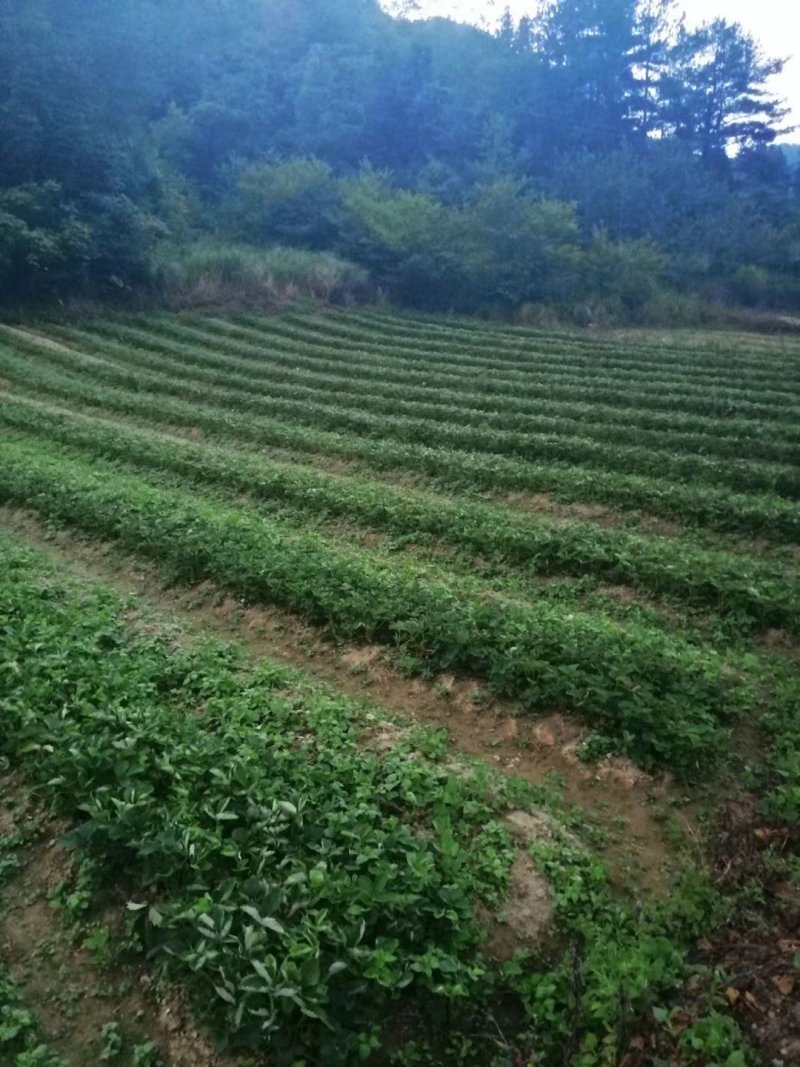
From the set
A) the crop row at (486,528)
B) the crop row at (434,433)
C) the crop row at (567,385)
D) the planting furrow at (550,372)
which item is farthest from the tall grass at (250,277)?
the crop row at (486,528)

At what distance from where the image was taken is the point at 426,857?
5.35 m

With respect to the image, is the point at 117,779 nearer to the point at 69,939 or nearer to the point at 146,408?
the point at 69,939

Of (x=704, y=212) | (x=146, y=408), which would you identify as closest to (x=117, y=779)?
(x=146, y=408)

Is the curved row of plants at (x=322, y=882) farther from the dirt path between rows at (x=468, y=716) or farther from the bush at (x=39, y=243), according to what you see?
the bush at (x=39, y=243)

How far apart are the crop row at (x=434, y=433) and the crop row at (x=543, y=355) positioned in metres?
8.18

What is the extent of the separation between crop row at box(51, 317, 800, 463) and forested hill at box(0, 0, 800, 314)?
7828mm

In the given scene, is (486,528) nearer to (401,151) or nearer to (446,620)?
(446,620)

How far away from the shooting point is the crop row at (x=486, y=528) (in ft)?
33.5

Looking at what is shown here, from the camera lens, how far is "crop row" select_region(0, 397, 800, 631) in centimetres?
1020

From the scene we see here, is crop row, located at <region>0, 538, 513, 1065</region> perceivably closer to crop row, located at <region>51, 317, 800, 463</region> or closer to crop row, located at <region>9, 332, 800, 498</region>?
crop row, located at <region>9, 332, 800, 498</region>

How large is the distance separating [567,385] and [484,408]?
4.04 meters

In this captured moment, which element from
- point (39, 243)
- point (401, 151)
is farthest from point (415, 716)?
point (401, 151)

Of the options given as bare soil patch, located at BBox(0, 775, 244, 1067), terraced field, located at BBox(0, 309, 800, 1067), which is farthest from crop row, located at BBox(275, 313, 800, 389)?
bare soil patch, located at BBox(0, 775, 244, 1067)

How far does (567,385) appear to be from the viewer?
2327 cm
